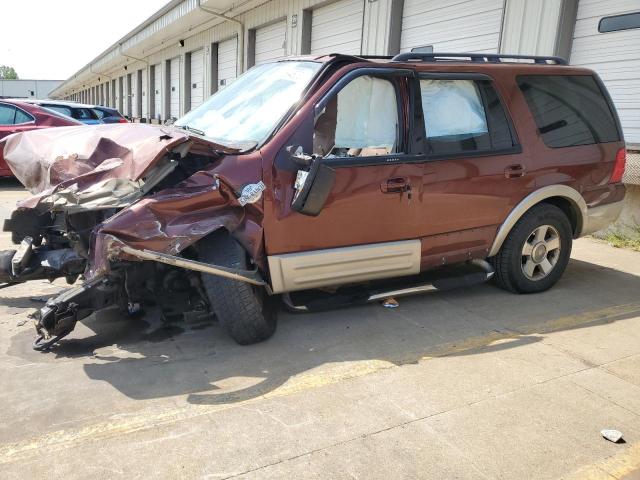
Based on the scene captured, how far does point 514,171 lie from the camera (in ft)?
14.9

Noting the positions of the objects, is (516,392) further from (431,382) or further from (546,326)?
(546,326)

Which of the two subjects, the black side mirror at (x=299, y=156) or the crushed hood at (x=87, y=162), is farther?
the black side mirror at (x=299, y=156)

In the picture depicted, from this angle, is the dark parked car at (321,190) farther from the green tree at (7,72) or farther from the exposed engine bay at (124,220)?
the green tree at (7,72)

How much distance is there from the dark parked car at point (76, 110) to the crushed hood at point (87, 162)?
8239mm

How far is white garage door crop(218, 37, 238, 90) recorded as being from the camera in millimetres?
17598

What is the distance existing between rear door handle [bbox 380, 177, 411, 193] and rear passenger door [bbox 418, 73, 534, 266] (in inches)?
6.8

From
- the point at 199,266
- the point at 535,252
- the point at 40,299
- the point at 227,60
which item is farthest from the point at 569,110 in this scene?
the point at 227,60

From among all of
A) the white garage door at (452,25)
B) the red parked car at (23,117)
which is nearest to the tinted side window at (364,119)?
the white garage door at (452,25)

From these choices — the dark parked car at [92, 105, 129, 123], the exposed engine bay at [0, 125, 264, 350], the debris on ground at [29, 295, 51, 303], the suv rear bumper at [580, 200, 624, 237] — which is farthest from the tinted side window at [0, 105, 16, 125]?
the suv rear bumper at [580, 200, 624, 237]

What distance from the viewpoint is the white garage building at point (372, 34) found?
7305mm

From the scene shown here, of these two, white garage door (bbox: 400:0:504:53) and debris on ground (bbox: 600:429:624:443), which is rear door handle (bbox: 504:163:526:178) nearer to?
debris on ground (bbox: 600:429:624:443)

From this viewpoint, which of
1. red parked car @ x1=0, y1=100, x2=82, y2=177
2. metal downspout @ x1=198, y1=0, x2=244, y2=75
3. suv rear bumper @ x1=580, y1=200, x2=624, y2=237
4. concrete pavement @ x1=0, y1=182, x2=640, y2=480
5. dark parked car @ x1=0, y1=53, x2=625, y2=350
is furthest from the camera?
metal downspout @ x1=198, y1=0, x2=244, y2=75

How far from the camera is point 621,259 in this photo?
255 inches

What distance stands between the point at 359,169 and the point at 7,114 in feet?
30.5
